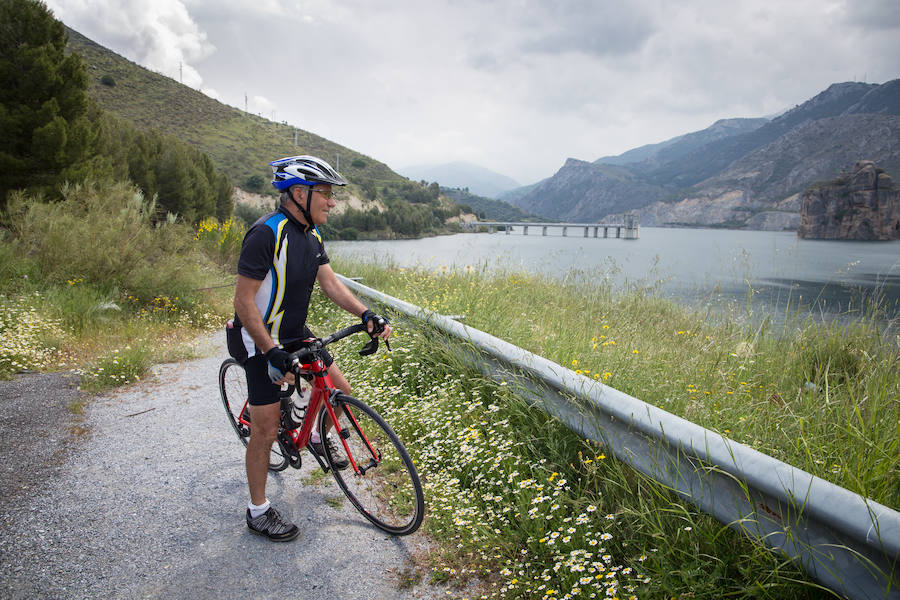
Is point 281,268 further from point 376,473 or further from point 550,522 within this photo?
point 550,522

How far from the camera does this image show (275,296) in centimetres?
266

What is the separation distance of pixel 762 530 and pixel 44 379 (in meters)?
6.52

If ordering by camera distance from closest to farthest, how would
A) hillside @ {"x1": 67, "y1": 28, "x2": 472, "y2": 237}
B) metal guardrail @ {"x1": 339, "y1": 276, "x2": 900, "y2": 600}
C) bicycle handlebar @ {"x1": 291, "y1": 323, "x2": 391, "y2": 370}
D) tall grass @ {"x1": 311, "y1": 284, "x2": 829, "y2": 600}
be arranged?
metal guardrail @ {"x1": 339, "y1": 276, "x2": 900, "y2": 600} → tall grass @ {"x1": 311, "y1": 284, "x2": 829, "y2": 600} → bicycle handlebar @ {"x1": 291, "y1": 323, "x2": 391, "y2": 370} → hillside @ {"x1": 67, "y1": 28, "x2": 472, "y2": 237}

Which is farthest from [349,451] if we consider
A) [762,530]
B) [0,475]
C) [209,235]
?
[209,235]

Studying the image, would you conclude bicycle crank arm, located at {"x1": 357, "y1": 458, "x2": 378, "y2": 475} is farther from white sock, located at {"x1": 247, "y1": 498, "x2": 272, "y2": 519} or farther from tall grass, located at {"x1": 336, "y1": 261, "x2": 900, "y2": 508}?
tall grass, located at {"x1": 336, "y1": 261, "x2": 900, "y2": 508}

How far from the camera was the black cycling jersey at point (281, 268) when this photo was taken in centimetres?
255

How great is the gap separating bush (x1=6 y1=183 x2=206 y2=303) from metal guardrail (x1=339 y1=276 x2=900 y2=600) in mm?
8035

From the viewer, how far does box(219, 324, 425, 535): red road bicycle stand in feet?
9.10

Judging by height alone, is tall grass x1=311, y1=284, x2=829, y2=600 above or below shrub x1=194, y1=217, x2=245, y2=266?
below

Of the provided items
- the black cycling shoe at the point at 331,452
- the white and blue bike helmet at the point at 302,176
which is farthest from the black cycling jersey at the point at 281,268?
the black cycling shoe at the point at 331,452

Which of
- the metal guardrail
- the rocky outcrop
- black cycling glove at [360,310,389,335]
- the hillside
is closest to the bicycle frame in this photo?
black cycling glove at [360,310,389,335]

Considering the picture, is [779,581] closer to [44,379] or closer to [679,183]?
[44,379]

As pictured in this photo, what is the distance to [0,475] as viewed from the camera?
3.26 meters

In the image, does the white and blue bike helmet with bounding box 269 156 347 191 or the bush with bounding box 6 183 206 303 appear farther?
the bush with bounding box 6 183 206 303
